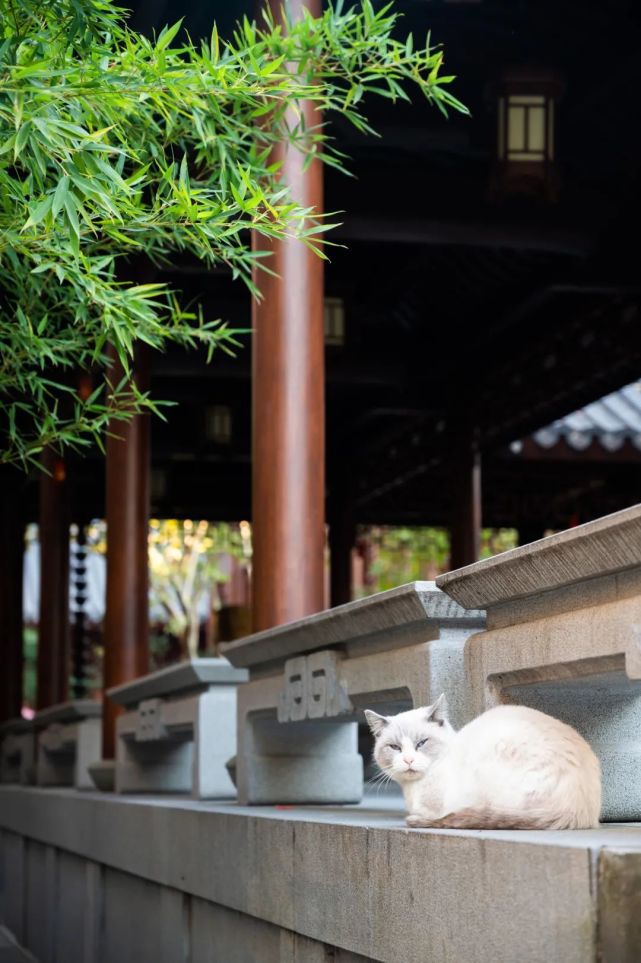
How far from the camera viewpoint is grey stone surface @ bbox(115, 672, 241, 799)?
6.52 m

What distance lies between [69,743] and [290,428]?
17.6ft

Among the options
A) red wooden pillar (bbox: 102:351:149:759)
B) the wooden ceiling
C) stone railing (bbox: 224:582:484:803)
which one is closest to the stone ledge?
stone railing (bbox: 224:582:484:803)

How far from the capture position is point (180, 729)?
→ 707 cm

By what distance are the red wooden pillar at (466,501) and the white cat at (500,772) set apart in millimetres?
9435

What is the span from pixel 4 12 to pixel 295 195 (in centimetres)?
219

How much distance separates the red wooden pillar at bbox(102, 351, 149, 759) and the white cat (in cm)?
647

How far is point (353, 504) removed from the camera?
1648 centimetres

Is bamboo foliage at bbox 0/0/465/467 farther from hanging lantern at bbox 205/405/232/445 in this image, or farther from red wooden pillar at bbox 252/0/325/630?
hanging lantern at bbox 205/405/232/445

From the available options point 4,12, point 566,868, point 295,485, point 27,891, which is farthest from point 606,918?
point 27,891

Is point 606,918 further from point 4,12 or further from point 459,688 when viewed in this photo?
point 4,12

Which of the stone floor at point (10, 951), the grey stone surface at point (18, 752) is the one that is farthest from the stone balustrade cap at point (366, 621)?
the grey stone surface at point (18, 752)

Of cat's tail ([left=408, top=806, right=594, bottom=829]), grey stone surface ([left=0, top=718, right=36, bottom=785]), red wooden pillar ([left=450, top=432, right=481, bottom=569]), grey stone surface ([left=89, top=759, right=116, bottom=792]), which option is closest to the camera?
cat's tail ([left=408, top=806, right=594, bottom=829])

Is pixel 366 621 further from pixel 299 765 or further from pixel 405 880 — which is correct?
pixel 299 765

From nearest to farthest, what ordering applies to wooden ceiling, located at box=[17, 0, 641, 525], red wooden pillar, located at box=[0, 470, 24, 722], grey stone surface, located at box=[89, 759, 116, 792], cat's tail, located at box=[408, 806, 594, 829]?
cat's tail, located at box=[408, 806, 594, 829] < wooden ceiling, located at box=[17, 0, 641, 525] < grey stone surface, located at box=[89, 759, 116, 792] < red wooden pillar, located at box=[0, 470, 24, 722]
